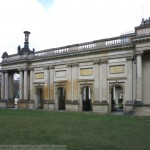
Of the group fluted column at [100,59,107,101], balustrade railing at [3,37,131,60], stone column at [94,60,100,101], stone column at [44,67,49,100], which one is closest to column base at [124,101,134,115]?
fluted column at [100,59,107,101]

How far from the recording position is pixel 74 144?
387 inches

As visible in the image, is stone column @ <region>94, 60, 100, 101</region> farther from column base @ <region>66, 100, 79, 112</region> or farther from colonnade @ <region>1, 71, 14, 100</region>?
colonnade @ <region>1, 71, 14, 100</region>

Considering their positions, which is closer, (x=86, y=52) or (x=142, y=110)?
(x=142, y=110)

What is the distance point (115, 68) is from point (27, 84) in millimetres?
13592

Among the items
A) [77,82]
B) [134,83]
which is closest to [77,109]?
[77,82]

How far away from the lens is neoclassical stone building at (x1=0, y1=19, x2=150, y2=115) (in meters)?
25.1

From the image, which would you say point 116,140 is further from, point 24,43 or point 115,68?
point 24,43

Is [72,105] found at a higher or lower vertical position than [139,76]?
lower

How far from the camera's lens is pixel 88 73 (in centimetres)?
2978

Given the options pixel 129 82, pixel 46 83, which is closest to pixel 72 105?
pixel 46 83

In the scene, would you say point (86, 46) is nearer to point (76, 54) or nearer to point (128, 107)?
point (76, 54)

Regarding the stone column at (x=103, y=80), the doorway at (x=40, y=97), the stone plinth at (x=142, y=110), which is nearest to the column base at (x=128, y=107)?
the stone plinth at (x=142, y=110)

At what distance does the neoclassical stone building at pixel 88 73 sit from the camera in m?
25.1

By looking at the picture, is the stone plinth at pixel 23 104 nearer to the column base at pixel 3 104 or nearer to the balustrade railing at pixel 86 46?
the column base at pixel 3 104
